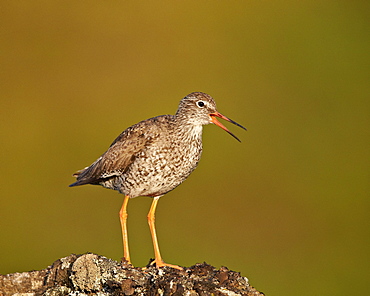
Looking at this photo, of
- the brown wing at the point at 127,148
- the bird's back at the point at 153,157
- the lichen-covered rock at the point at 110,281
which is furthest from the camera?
the brown wing at the point at 127,148

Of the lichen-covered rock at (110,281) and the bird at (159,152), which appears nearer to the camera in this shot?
the lichen-covered rock at (110,281)

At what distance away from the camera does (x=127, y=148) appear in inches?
377

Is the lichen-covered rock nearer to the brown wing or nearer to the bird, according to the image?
the bird

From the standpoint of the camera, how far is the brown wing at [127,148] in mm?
9508

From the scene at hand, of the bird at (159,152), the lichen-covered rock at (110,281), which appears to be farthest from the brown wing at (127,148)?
the lichen-covered rock at (110,281)

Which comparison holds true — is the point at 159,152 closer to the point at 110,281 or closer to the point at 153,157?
the point at 153,157

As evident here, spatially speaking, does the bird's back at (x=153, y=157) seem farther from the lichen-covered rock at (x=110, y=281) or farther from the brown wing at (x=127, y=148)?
the lichen-covered rock at (x=110, y=281)

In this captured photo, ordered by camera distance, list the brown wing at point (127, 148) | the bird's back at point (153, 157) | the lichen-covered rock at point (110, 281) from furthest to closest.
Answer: the brown wing at point (127, 148)
the bird's back at point (153, 157)
the lichen-covered rock at point (110, 281)

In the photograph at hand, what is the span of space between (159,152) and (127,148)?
1.68 ft

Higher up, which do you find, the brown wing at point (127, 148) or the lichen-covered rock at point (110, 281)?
the brown wing at point (127, 148)

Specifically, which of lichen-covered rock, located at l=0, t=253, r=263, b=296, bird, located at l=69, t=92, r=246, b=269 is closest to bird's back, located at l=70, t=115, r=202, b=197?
bird, located at l=69, t=92, r=246, b=269

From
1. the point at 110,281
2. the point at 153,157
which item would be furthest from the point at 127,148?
the point at 110,281

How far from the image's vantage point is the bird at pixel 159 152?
30.5ft

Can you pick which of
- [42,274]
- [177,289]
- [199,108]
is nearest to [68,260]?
[42,274]
